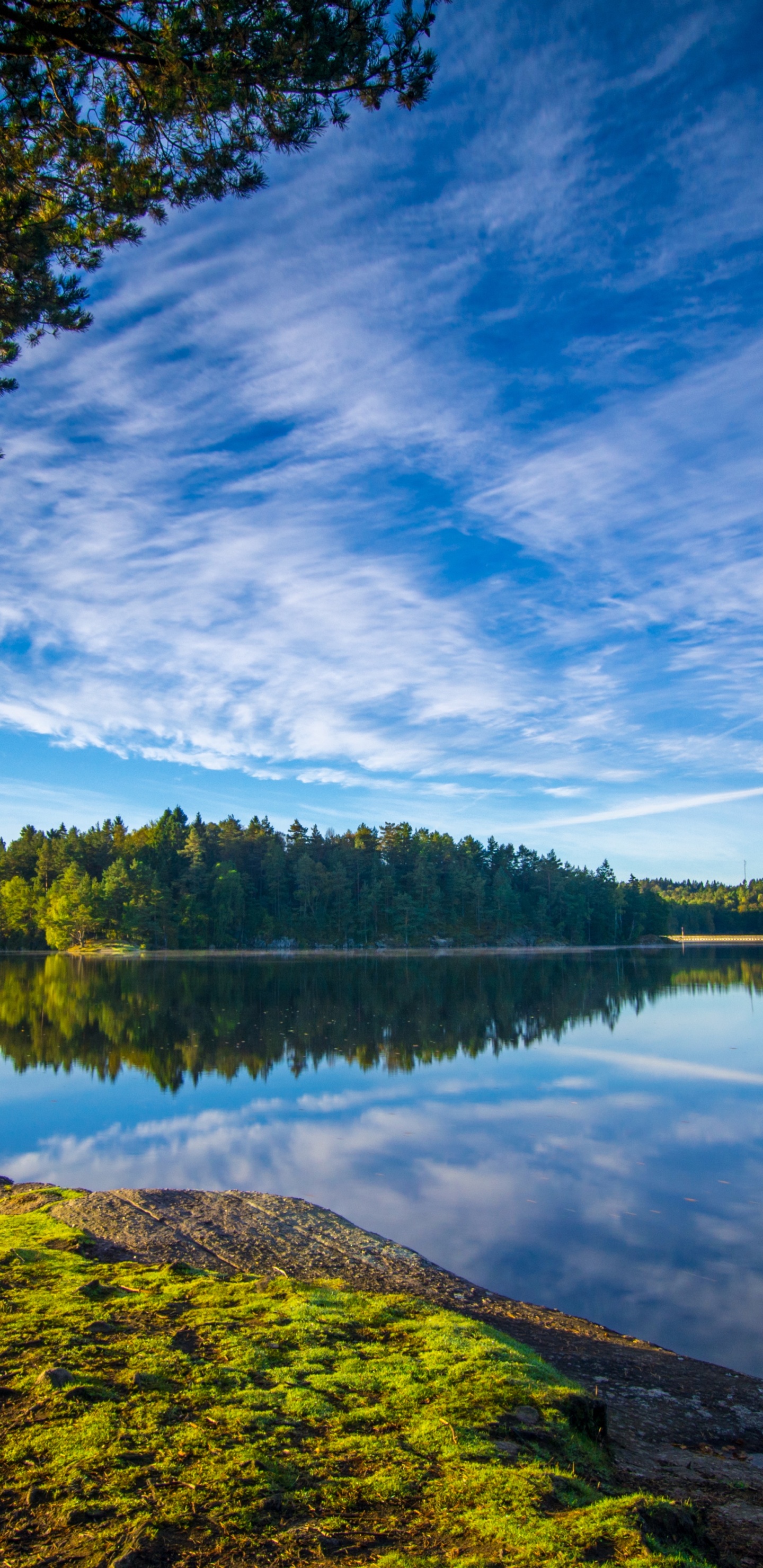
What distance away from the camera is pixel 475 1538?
433 centimetres

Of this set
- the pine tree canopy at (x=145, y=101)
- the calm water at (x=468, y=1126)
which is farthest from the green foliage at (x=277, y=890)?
the pine tree canopy at (x=145, y=101)

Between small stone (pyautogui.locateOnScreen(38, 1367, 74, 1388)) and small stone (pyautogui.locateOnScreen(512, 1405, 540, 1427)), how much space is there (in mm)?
3215

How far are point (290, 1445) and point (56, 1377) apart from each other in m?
1.81

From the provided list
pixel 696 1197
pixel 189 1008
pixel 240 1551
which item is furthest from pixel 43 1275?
pixel 189 1008

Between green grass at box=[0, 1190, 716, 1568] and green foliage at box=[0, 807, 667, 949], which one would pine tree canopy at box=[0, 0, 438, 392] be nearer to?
green grass at box=[0, 1190, 716, 1568]

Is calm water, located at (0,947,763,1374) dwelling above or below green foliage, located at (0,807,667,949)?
below

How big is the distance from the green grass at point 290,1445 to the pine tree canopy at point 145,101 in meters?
11.8

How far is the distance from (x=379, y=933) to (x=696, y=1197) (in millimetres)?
116015

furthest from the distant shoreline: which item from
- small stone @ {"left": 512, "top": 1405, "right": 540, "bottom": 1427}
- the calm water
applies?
small stone @ {"left": 512, "top": 1405, "right": 540, "bottom": 1427}

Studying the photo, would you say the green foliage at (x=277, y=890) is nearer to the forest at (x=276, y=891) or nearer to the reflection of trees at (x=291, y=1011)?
the forest at (x=276, y=891)

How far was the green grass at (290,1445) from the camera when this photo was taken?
14.0 ft

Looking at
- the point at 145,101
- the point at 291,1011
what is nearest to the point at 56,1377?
the point at 145,101

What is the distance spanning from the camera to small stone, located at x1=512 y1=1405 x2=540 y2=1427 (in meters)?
5.80

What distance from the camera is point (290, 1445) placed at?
5270mm
